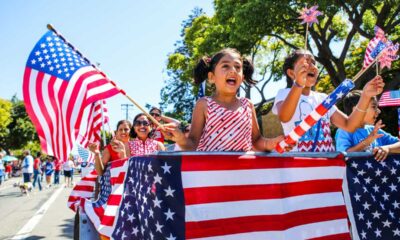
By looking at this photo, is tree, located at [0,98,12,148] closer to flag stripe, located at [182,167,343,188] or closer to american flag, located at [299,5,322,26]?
american flag, located at [299,5,322,26]

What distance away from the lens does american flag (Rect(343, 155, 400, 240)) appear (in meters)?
2.94

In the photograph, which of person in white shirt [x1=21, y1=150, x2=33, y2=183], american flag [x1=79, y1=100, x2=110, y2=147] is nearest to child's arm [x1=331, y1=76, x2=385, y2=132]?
american flag [x1=79, y1=100, x2=110, y2=147]

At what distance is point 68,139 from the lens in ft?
13.7

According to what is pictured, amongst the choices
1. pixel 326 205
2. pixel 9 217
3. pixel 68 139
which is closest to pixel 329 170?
pixel 326 205

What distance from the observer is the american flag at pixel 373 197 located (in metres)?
2.94

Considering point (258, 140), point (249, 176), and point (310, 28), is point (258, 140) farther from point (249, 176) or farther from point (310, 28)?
point (310, 28)

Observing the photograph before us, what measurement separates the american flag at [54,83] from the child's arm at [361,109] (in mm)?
2243

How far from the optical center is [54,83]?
158 inches

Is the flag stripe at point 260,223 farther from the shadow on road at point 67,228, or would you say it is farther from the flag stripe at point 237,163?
the shadow on road at point 67,228

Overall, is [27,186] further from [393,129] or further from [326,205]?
[393,129]

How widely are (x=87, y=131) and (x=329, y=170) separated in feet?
9.57

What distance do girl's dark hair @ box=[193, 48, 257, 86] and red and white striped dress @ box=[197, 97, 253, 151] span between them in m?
0.36

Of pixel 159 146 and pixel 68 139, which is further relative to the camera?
pixel 159 146

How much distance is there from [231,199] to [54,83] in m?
2.48
